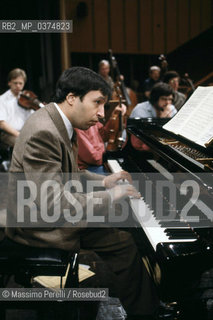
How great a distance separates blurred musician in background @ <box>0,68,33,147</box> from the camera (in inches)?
174

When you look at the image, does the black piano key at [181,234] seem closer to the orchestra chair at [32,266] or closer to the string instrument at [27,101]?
the orchestra chair at [32,266]

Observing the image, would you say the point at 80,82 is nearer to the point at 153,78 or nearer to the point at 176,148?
the point at 176,148

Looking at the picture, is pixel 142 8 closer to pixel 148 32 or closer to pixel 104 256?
pixel 148 32

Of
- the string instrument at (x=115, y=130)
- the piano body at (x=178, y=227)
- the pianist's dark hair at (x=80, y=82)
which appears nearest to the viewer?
the piano body at (x=178, y=227)

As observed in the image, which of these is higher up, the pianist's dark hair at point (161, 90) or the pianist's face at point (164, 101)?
the pianist's dark hair at point (161, 90)

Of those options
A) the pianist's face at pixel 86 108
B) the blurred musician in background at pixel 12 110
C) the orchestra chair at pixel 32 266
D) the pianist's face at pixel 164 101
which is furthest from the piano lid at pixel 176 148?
the blurred musician in background at pixel 12 110

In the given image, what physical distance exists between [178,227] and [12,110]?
387cm

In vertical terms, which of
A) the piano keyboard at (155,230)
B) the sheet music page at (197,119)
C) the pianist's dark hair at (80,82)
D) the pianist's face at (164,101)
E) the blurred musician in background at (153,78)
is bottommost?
the piano keyboard at (155,230)

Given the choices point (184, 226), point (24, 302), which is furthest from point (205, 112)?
point (24, 302)

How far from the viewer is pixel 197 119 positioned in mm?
1683

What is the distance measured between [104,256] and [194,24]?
27.5 feet

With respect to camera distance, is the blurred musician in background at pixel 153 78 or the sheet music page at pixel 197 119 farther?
the blurred musician in background at pixel 153 78

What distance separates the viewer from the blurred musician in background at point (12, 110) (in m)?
4.41

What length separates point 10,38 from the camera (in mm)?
7145
